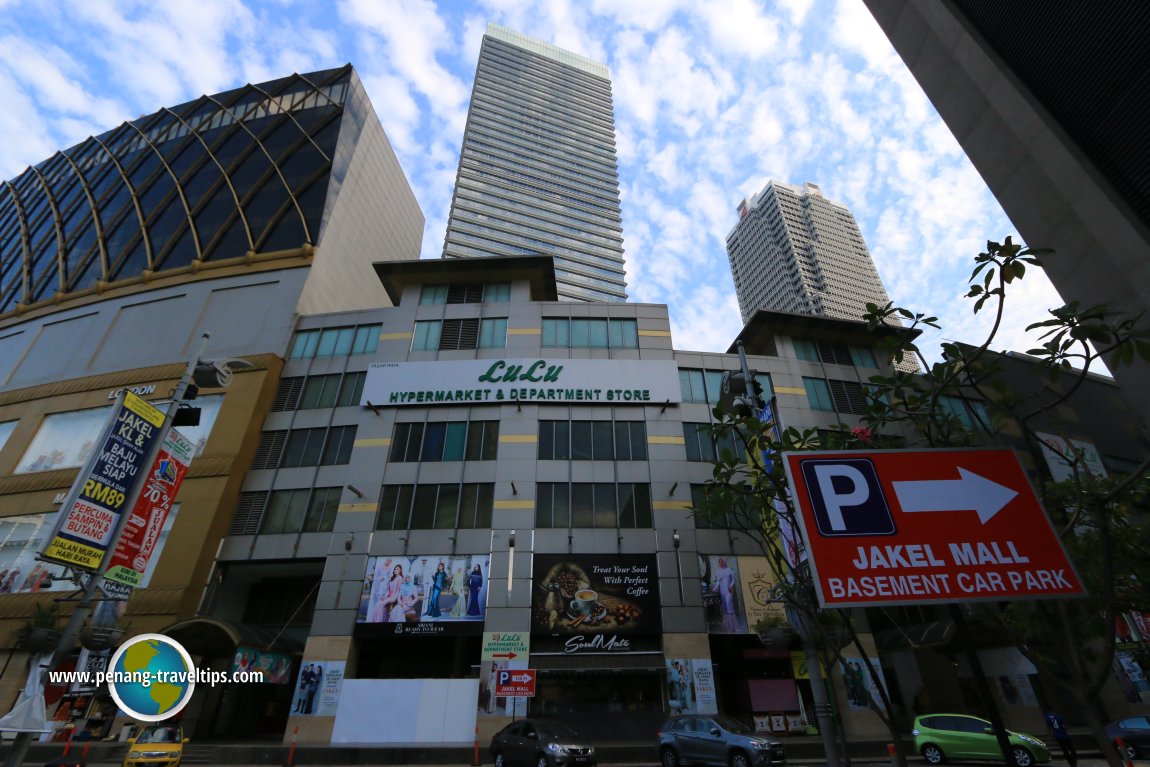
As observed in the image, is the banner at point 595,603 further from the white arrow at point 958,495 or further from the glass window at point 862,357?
the white arrow at point 958,495

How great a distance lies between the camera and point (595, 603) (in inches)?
1024

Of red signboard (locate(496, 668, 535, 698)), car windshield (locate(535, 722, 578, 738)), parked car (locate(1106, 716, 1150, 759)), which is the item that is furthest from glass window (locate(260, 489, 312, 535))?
parked car (locate(1106, 716, 1150, 759))

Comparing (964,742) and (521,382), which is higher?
(521,382)

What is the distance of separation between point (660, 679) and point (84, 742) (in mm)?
23859

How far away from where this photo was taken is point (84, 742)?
843 inches

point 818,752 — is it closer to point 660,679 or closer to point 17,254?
point 660,679

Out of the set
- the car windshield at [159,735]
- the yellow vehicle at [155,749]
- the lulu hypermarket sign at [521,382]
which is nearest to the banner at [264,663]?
the car windshield at [159,735]

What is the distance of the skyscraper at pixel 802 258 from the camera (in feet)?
517

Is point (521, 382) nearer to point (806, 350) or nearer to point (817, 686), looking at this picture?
point (806, 350)

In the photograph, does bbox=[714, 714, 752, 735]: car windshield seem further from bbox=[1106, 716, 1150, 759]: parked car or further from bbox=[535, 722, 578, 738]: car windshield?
bbox=[1106, 716, 1150, 759]: parked car

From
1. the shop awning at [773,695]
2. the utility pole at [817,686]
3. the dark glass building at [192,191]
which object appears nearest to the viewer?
the utility pole at [817,686]

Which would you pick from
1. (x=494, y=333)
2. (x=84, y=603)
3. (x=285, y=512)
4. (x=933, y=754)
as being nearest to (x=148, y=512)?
(x=84, y=603)

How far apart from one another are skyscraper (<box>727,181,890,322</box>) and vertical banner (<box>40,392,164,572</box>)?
494 ft

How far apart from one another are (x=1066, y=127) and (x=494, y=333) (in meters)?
29.2
